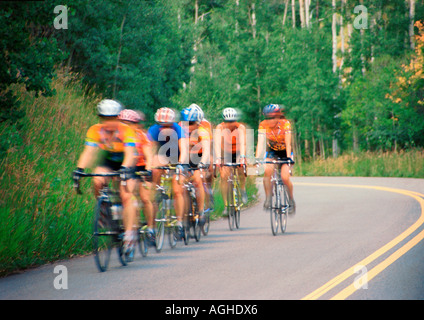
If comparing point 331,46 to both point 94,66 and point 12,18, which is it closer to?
point 94,66

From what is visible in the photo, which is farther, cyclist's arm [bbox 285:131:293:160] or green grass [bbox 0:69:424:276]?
cyclist's arm [bbox 285:131:293:160]

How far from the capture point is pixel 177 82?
31.5 meters

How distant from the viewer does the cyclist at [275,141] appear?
13766mm

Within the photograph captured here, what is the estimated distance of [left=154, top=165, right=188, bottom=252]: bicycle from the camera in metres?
11.9

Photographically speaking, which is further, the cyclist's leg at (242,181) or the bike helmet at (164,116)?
the cyclist's leg at (242,181)

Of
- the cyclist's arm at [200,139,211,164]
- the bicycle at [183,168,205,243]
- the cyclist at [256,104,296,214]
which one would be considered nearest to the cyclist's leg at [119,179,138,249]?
the bicycle at [183,168,205,243]

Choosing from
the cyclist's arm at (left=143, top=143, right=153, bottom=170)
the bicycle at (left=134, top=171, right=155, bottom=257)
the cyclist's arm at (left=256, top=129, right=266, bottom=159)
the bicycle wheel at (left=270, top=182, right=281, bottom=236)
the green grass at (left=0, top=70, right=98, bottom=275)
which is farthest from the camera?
the cyclist's arm at (left=256, top=129, right=266, bottom=159)

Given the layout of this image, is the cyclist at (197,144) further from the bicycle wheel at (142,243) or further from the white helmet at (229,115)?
the white helmet at (229,115)

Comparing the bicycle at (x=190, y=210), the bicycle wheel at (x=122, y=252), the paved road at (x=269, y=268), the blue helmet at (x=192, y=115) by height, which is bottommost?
the paved road at (x=269, y=268)

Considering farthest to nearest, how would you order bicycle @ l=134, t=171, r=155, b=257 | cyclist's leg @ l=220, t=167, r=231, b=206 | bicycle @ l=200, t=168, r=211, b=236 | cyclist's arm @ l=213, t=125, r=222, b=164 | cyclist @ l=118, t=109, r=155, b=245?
cyclist's leg @ l=220, t=167, r=231, b=206 → cyclist's arm @ l=213, t=125, r=222, b=164 → bicycle @ l=200, t=168, r=211, b=236 → cyclist @ l=118, t=109, r=155, b=245 → bicycle @ l=134, t=171, r=155, b=257

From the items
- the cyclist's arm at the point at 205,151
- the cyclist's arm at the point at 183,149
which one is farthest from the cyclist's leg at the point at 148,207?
the cyclist's arm at the point at 205,151

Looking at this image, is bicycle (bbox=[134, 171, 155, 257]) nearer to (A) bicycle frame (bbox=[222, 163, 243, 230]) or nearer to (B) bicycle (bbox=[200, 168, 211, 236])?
(B) bicycle (bbox=[200, 168, 211, 236])

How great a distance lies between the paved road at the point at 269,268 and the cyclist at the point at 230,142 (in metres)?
1.27
